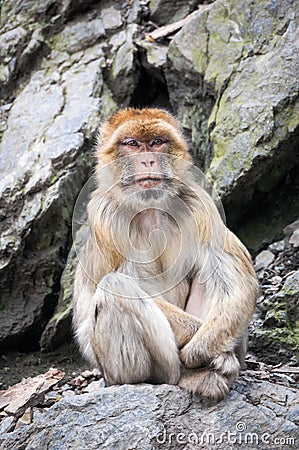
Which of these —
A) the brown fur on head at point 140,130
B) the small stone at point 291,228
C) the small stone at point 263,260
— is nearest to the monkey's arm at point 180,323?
the brown fur on head at point 140,130

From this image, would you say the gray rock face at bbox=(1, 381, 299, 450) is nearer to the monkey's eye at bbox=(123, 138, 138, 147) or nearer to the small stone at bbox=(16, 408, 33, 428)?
the small stone at bbox=(16, 408, 33, 428)

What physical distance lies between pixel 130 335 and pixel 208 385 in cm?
56

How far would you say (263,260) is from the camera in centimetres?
682

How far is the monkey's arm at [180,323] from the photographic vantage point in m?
4.54

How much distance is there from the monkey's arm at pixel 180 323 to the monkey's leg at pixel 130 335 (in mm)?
91

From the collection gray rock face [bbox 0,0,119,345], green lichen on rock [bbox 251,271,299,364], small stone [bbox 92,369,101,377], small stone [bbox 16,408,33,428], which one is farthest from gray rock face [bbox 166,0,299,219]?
small stone [bbox 16,408,33,428]

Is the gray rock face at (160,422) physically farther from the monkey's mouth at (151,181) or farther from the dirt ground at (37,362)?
the dirt ground at (37,362)

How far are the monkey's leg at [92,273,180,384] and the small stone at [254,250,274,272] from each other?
8.17ft

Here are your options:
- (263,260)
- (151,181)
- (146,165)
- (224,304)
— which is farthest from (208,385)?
(263,260)

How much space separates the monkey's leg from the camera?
4312 mm

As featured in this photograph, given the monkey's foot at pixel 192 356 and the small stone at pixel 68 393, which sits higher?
the monkey's foot at pixel 192 356

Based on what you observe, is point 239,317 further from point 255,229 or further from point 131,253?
point 255,229

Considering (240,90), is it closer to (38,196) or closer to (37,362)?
(38,196)

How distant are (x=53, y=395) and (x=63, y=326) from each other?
1.39 meters
